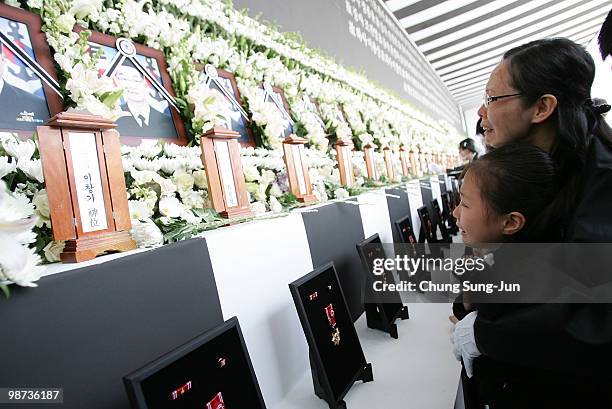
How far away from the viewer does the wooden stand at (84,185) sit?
698mm

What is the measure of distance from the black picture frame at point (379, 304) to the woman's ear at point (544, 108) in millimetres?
726

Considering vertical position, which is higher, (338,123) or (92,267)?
(338,123)

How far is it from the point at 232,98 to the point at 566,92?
1.24m

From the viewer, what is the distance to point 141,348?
663mm

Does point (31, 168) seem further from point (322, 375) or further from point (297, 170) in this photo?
point (297, 170)

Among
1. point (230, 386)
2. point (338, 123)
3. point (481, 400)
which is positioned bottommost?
point (481, 400)

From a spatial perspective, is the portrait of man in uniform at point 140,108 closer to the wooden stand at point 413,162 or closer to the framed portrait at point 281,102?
the framed portrait at point 281,102

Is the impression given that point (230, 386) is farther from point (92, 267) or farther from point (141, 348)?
point (92, 267)

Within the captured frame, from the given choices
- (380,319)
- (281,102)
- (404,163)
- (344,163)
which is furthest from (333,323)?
(404,163)

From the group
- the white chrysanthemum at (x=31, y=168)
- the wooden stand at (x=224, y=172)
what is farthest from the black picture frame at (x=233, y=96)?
the white chrysanthemum at (x=31, y=168)

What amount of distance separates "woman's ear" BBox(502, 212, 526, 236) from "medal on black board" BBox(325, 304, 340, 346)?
1.60ft

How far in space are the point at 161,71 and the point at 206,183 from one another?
0.50 m

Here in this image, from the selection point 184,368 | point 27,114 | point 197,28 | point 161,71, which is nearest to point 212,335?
point 184,368

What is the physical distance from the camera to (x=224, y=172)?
45.5 inches
